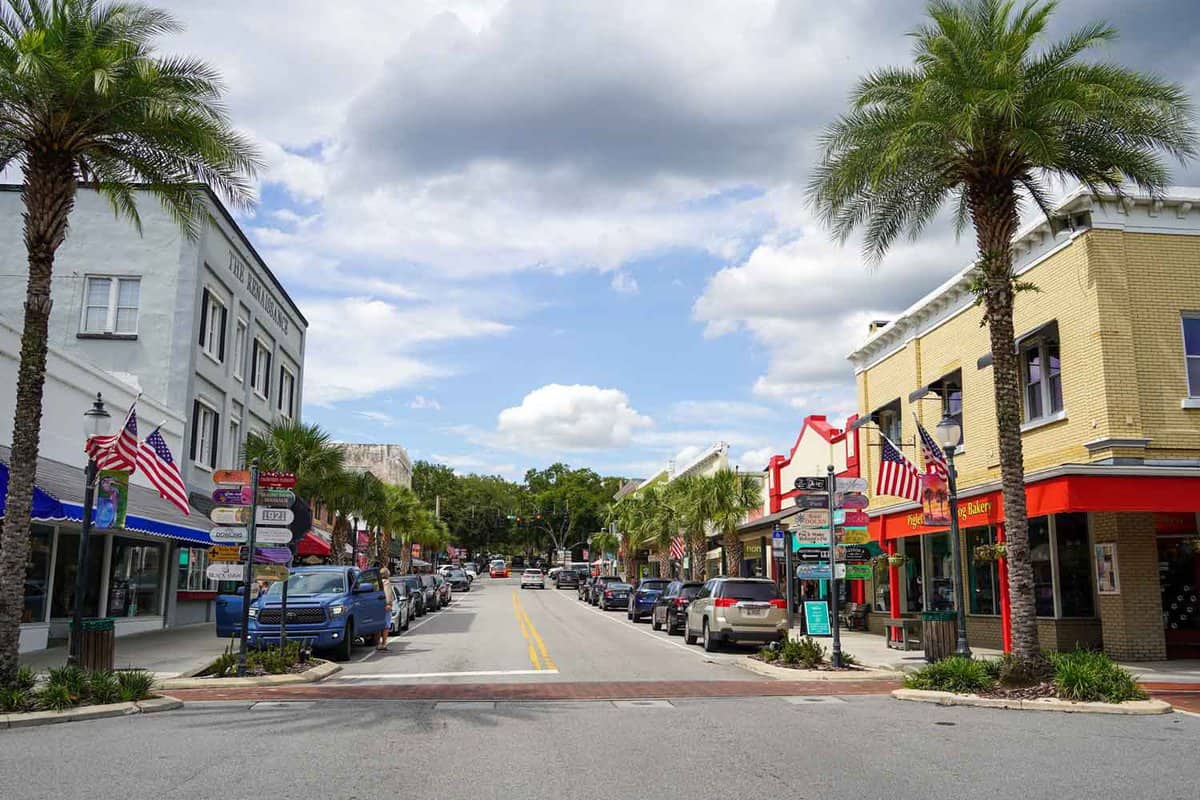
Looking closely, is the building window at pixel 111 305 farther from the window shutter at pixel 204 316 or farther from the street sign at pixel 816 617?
the street sign at pixel 816 617

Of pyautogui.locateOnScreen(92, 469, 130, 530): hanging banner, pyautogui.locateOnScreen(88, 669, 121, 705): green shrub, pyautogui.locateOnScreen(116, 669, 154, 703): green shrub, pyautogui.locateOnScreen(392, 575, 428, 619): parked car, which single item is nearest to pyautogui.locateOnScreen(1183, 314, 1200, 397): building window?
pyautogui.locateOnScreen(116, 669, 154, 703): green shrub

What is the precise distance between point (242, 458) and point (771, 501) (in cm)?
1952

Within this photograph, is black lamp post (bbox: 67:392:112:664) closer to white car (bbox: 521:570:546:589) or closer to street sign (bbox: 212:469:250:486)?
street sign (bbox: 212:469:250:486)

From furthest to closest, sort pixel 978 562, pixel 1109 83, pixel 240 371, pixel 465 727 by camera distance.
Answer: pixel 240 371, pixel 978 562, pixel 1109 83, pixel 465 727

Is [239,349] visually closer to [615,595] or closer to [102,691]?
[615,595]

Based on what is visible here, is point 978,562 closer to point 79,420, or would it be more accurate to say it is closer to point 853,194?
point 853,194

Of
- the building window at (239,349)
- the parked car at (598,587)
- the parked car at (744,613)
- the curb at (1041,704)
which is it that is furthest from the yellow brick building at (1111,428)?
the parked car at (598,587)

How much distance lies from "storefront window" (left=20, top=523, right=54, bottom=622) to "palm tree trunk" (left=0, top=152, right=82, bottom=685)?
8.45m

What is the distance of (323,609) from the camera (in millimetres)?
19203

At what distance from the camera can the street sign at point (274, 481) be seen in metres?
17.6

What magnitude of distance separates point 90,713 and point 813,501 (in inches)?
500

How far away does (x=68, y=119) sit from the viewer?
13.8 m

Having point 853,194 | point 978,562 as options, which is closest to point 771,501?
point 978,562

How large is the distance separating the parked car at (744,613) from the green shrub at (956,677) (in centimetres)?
617
